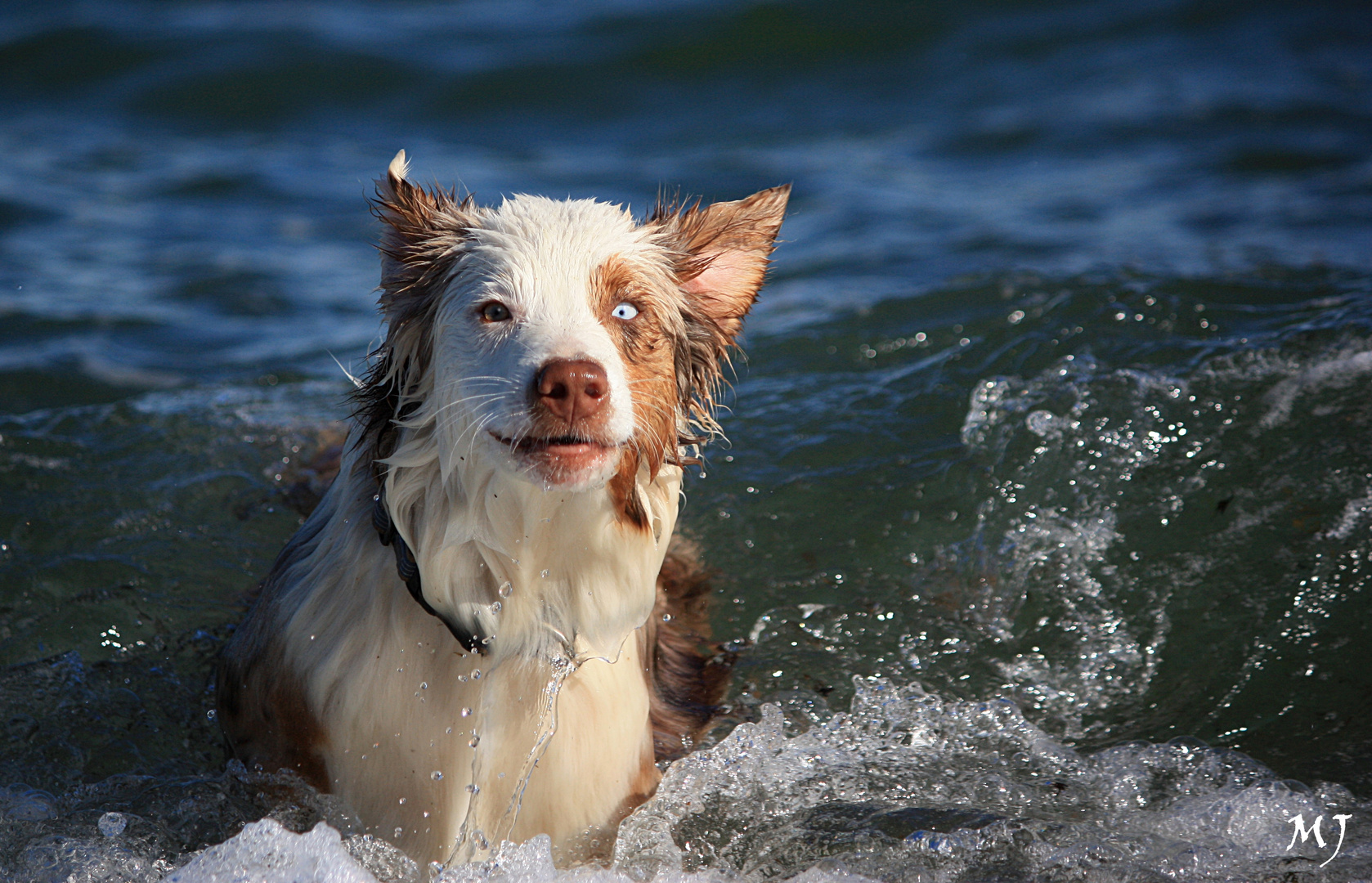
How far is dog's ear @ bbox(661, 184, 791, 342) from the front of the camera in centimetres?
362

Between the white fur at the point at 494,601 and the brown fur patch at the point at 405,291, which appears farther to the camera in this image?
the brown fur patch at the point at 405,291

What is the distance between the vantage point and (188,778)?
4.15m

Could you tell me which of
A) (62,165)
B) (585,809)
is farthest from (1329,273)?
(62,165)

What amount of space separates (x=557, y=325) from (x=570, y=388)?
0.25 m

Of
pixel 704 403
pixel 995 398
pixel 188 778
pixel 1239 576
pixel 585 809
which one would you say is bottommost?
pixel 188 778

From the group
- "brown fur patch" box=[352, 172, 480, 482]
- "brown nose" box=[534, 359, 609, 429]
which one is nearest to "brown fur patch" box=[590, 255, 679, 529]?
"brown nose" box=[534, 359, 609, 429]

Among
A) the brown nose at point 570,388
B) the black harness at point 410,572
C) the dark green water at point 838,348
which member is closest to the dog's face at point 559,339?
the brown nose at point 570,388

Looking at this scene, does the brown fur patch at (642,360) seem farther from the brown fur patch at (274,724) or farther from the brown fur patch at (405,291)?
the brown fur patch at (274,724)

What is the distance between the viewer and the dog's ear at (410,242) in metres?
3.38

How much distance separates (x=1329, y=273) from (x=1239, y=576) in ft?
10.9

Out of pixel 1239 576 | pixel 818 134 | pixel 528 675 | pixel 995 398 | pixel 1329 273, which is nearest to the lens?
pixel 528 675

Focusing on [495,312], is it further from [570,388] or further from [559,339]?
[570,388]

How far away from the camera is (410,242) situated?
3.42 m

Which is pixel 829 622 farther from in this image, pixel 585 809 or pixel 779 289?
pixel 779 289
